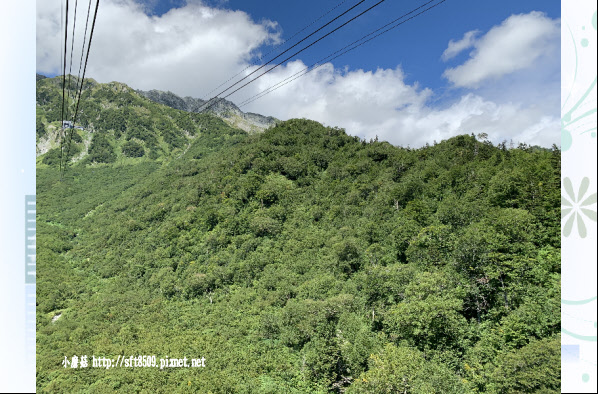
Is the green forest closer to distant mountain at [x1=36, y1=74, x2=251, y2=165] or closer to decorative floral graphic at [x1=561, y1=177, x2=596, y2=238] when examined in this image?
A: decorative floral graphic at [x1=561, y1=177, x2=596, y2=238]

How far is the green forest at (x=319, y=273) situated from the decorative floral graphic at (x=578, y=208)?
20.6 metres

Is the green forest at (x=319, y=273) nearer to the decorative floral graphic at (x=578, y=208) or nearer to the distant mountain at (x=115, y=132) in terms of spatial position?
the decorative floral graphic at (x=578, y=208)

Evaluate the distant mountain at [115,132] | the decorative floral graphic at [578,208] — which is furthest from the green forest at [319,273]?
the distant mountain at [115,132]

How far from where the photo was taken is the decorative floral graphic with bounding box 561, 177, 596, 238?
625 centimetres

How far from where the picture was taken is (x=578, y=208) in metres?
6.38

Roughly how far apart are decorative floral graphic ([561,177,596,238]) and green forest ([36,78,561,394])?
67.6 ft

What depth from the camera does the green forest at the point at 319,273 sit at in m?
29.7

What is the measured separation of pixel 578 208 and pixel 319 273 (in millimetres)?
50656

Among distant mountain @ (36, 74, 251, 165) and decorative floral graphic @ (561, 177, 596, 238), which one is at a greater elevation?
distant mountain @ (36, 74, 251, 165)

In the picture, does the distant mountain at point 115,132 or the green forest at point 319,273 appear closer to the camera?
the green forest at point 319,273

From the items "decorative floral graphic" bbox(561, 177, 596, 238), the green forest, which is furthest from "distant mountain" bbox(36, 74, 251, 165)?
"decorative floral graphic" bbox(561, 177, 596, 238)

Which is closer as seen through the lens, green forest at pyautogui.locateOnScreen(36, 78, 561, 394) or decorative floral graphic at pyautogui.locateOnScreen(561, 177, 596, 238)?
decorative floral graphic at pyautogui.locateOnScreen(561, 177, 596, 238)

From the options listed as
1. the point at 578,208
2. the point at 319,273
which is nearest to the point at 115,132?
the point at 319,273

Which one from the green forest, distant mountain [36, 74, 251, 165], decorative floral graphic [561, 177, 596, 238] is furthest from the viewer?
distant mountain [36, 74, 251, 165]
